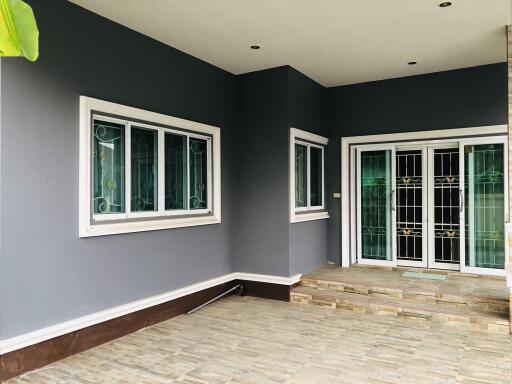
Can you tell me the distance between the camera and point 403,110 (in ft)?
18.7

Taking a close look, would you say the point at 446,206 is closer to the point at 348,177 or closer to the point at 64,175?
the point at 348,177

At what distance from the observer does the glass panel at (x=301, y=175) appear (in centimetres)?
546

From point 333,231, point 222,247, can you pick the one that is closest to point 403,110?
point 333,231

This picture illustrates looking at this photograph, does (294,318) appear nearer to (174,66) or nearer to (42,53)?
(174,66)

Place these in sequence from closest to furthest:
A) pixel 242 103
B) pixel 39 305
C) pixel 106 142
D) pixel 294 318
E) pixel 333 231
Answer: pixel 39 305
pixel 106 142
pixel 294 318
pixel 242 103
pixel 333 231

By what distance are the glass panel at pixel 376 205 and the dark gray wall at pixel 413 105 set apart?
0.40 m

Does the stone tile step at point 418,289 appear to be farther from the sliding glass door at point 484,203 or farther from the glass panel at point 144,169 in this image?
the glass panel at point 144,169

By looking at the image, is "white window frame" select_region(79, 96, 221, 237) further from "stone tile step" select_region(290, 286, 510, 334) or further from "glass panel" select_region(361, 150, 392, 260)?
"glass panel" select_region(361, 150, 392, 260)

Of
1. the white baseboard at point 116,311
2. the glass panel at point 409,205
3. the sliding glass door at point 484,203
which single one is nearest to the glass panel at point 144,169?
the white baseboard at point 116,311

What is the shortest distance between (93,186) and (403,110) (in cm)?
430

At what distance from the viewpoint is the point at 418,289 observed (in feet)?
15.4

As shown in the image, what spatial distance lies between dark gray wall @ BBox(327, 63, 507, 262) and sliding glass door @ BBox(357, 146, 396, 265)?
0.36m

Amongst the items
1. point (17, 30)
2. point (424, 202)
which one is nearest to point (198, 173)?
point (424, 202)

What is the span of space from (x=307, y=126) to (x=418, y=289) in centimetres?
256
